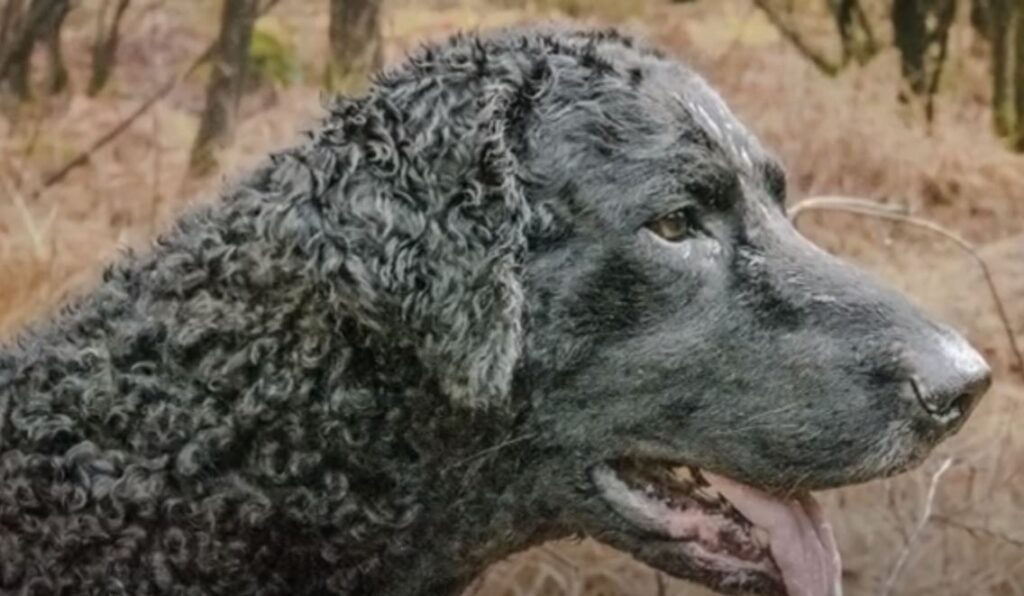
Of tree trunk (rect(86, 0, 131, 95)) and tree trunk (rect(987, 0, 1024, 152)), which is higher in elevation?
tree trunk (rect(86, 0, 131, 95))

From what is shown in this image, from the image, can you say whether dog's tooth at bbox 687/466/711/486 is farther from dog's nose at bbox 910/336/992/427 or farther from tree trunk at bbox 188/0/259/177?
tree trunk at bbox 188/0/259/177

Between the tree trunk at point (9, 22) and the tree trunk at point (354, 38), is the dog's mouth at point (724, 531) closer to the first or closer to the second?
the tree trunk at point (354, 38)

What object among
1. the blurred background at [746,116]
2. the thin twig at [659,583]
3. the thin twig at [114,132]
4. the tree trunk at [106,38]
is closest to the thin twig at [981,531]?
the blurred background at [746,116]

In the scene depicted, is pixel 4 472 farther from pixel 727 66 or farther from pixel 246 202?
pixel 727 66

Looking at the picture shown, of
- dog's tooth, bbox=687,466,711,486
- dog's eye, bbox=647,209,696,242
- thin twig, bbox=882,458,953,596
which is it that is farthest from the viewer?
thin twig, bbox=882,458,953,596

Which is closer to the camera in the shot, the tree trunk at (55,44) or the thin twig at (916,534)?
the thin twig at (916,534)

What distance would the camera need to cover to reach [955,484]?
5105 mm

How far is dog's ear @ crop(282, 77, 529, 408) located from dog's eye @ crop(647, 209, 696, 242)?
0.21 meters

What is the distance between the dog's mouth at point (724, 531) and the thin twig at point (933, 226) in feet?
5.15

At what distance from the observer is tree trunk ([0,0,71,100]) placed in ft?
17.6

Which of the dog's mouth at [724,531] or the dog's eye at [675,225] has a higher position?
the dog's eye at [675,225]

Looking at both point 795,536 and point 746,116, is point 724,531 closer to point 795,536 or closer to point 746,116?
point 795,536

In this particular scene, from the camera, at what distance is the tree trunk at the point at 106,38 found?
532 centimetres

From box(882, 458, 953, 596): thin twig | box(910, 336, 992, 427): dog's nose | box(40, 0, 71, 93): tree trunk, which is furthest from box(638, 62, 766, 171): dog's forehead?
box(40, 0, 71, 93): tree trunk
